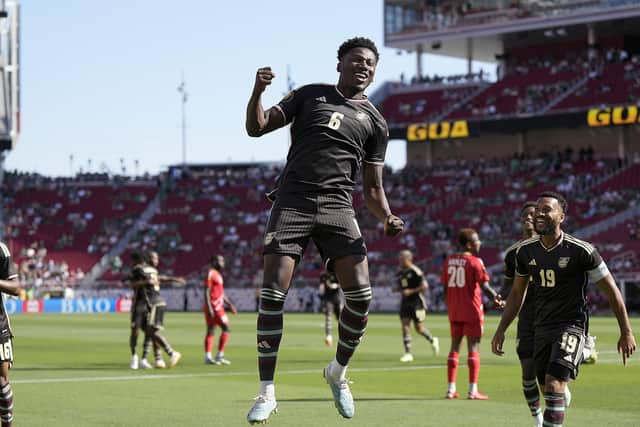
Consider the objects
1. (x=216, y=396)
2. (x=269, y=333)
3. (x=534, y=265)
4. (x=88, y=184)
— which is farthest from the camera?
(x=88, y=184)

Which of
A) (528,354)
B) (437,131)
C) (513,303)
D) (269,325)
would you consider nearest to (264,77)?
(269,325)

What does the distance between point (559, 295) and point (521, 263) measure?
1.60 ft

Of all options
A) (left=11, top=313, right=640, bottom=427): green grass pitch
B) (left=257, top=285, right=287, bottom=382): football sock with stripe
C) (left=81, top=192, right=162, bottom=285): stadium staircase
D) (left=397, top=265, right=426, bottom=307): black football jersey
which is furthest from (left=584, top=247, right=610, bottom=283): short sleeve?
(left=81, top=192, right=162, bottom=285): stadium staircase

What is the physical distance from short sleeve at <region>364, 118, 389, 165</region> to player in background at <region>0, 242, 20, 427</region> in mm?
3489

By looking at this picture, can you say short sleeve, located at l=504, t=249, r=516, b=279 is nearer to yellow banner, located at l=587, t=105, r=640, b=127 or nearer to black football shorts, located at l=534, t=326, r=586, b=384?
black football shorts, located at l=534, t=326, r=586, b=384

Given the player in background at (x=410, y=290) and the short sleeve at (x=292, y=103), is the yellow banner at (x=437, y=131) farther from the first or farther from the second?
the short sleeve at (x=292, y=103)

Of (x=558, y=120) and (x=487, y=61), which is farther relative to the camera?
(x=487, y=61)

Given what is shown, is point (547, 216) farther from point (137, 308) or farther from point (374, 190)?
point (137, 308)

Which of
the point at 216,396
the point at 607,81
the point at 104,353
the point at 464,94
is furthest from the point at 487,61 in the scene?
the point at 216,396

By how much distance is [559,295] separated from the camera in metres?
10.5

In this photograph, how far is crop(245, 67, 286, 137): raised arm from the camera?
8.53 metres

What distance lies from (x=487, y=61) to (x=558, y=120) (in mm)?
16526

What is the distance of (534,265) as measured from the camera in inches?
419

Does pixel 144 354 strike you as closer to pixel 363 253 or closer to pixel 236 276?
pixel 363 253
